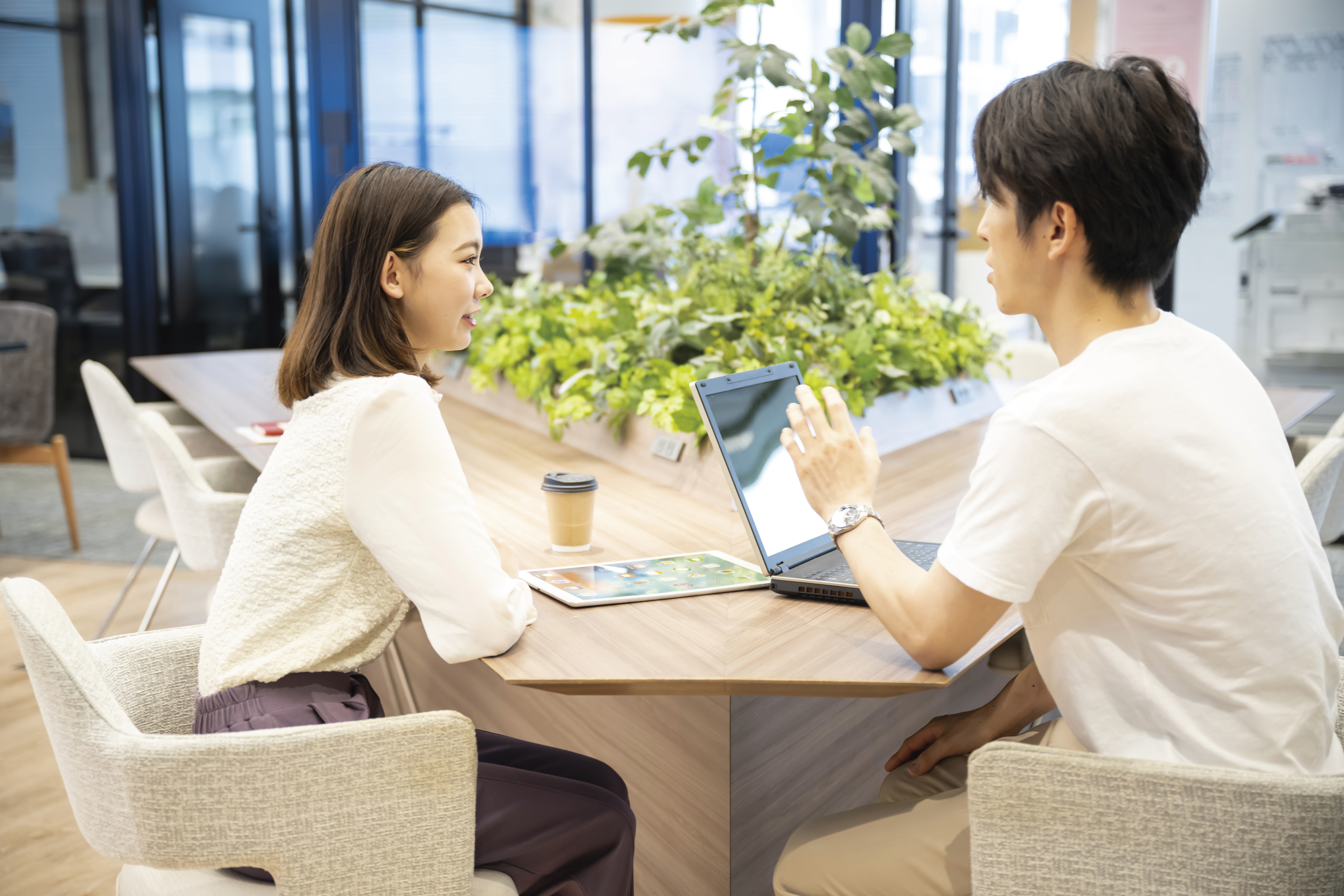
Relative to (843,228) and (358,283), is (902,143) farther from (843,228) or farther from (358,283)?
(358,283)

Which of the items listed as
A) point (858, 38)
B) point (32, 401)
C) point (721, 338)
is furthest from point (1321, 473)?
point (32, 401)

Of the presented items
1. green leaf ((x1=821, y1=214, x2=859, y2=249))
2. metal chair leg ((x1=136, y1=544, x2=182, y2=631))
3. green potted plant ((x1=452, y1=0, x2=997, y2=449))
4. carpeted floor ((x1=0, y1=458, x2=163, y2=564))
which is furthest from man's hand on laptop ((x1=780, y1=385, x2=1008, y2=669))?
carpeted floor ((x1=0, y1=458, x2=163, y2=564))

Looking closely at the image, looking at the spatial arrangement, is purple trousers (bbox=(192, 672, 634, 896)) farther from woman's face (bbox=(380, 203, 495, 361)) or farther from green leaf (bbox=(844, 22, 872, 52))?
green leaf (bbox=(844, 22, 872, 52))

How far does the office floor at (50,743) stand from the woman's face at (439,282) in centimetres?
109

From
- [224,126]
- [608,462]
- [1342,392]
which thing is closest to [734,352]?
[608,462]

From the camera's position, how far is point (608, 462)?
103 inches

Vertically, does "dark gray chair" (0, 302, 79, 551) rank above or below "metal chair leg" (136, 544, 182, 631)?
above

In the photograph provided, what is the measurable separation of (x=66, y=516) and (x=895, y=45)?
4437 millimetres

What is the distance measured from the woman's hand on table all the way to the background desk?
0.19 metres

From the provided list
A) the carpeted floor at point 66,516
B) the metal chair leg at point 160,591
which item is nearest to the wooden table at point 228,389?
the metal chair leg at point 160,591

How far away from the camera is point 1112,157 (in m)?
1.10

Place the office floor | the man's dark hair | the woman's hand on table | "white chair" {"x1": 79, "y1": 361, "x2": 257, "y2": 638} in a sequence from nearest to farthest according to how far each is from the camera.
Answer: the man's dark hair
the woman's hand on table
the office floor
"white chair" {"x1": 79, "y1": 361, "x2": 257, "y2": 638}

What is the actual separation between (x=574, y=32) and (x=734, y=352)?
15.6ft

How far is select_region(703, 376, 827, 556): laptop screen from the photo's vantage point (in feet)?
5.14
